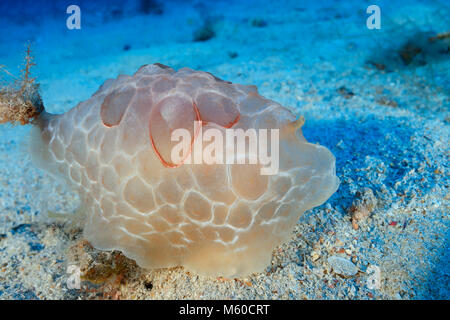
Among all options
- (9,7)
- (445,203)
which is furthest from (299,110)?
(9,7)

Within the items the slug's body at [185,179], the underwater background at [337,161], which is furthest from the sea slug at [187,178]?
the underwater background at [337,161]

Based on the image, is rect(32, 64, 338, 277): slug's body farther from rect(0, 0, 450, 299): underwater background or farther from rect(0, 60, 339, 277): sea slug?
rect(0, 0, 450, 299): underwater background

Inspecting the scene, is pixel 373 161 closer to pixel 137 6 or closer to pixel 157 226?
pixel 157 226

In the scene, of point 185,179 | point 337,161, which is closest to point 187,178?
point 185,179

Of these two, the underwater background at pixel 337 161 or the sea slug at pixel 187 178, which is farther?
the underwater background at pixel 337 161

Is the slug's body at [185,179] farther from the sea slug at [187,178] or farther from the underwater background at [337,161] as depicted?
the underwater background at [337,161]

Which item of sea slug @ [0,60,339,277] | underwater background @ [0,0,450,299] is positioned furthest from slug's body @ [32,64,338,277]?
Result: underwater background @ [0,0,450,299]
